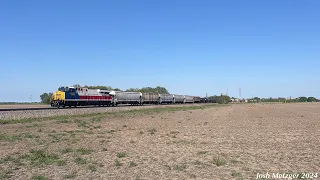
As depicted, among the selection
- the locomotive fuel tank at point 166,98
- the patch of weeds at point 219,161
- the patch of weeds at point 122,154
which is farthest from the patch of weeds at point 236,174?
the locomotive fuel tank at point 166,98

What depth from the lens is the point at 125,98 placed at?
254 ft

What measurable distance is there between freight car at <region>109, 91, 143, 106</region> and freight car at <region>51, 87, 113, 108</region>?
6737mm

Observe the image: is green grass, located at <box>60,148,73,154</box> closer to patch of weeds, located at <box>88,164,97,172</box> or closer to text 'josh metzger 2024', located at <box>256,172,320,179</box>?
patch of weeds, located at <box>88,164,97,172</box>

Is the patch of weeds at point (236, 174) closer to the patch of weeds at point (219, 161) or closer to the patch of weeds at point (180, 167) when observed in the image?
the patch of weeds at point (219, 161)

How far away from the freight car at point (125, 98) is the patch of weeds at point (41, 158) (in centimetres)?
5676

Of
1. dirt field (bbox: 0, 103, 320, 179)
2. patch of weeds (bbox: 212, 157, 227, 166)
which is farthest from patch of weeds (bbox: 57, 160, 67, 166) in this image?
patch of weeds (bbox: 212, 157, 227, 166)

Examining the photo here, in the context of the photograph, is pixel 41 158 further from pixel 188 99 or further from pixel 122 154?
pixel 188 99

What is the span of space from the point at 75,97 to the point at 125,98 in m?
23.0

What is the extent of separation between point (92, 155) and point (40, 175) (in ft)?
12.6

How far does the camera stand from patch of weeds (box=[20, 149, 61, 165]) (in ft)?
39.2

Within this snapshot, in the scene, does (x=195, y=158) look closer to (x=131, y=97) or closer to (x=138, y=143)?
(x=138, y=143)

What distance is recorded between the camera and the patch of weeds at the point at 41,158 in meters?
11.9

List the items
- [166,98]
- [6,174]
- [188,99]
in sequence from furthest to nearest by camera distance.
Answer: [188,99] < [166,98] < [6,174]

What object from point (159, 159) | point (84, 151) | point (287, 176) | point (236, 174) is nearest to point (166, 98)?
point (84, 151)
